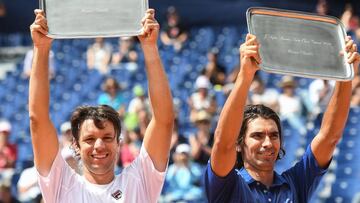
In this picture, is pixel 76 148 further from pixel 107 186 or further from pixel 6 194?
pixel 6 194

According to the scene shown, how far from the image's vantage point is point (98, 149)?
144 inches

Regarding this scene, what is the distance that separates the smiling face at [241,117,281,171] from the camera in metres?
3.81

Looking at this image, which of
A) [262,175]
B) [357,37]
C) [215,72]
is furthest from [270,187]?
[357,37]

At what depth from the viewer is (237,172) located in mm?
3898

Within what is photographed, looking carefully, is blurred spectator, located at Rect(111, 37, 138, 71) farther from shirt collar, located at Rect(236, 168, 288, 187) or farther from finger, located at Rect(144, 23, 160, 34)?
finger, located at Rect(144, 23, 160, 34)

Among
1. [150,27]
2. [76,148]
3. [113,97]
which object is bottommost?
[76,148]

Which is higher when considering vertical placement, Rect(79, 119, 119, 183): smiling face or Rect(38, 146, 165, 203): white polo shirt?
Rect(79, 119, 119, 183): smiling face

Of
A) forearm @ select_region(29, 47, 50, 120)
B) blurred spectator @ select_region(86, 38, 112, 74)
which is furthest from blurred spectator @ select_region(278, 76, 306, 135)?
forearm @ select_region(29, 47, 50, 120)

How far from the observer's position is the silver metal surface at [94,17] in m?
3.71

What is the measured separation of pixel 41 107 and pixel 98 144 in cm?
28

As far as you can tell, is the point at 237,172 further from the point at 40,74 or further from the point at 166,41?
the point at 166,41

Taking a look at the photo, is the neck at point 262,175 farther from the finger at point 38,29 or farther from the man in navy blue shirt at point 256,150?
the finger at point 38,29

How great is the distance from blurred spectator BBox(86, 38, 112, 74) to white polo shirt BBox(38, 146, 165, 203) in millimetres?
10112

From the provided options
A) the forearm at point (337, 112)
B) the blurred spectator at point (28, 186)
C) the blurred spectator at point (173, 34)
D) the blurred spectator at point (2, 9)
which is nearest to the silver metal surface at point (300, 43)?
the forearm at point (337, 112)
